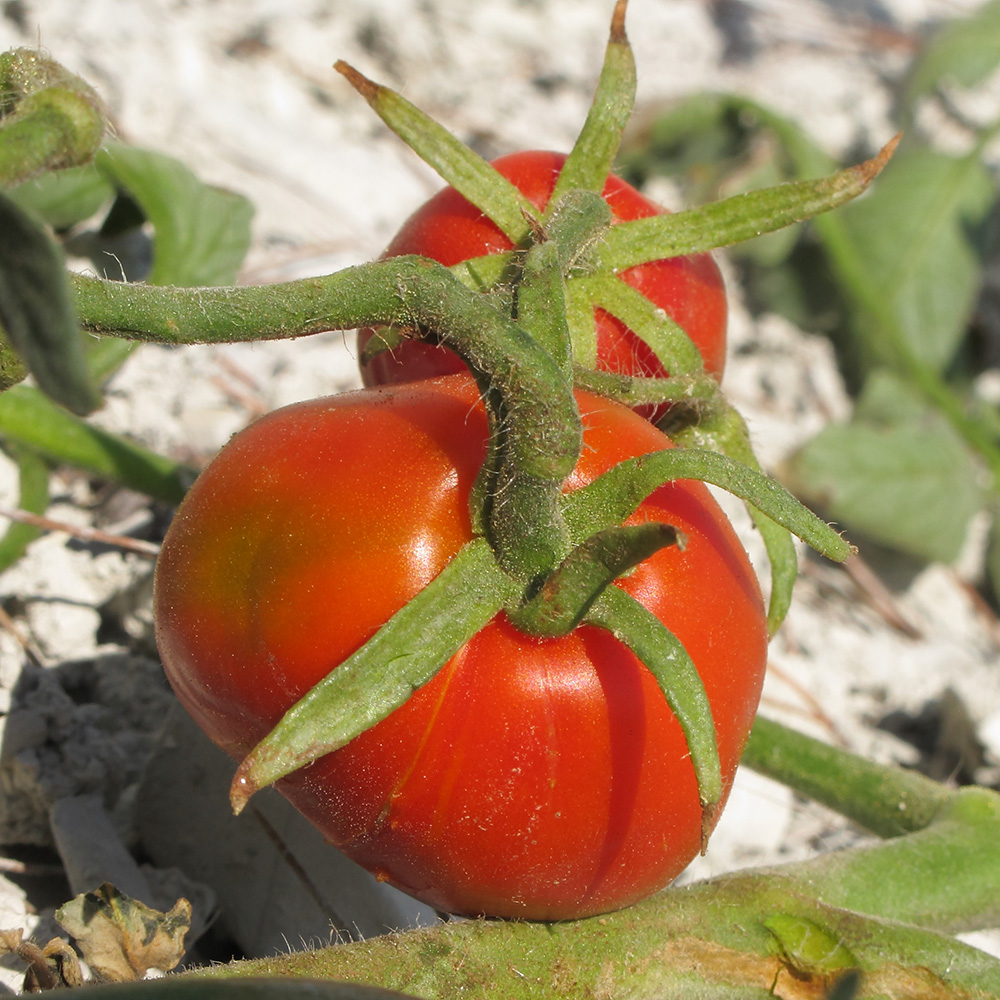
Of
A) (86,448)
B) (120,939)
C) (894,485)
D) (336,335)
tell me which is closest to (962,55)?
(894,485)

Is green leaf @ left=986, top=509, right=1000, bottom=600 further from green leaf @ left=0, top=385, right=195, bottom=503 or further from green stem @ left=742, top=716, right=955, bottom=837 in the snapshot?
green leaf @ left=0, top=385, right=195, bottom=503

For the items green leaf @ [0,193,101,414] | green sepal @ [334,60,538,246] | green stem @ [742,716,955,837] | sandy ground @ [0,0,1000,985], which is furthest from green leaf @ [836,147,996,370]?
green leaf @ [0,193,101,414]

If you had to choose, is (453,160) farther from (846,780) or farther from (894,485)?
(894,485)

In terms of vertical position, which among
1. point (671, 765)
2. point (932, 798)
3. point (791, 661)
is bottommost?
point (791, 661)

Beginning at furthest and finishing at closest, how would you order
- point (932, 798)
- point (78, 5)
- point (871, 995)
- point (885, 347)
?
point (885, 347) → point (78, 5) → point (932, 798) → point (871, 995)

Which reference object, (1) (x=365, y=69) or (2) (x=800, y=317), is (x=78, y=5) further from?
(2) (x=800, y=317)

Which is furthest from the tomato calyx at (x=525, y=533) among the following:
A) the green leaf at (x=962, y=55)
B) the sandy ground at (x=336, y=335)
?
the green leaf at (x=962, y=55)

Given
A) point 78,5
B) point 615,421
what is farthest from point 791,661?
point 78,5
